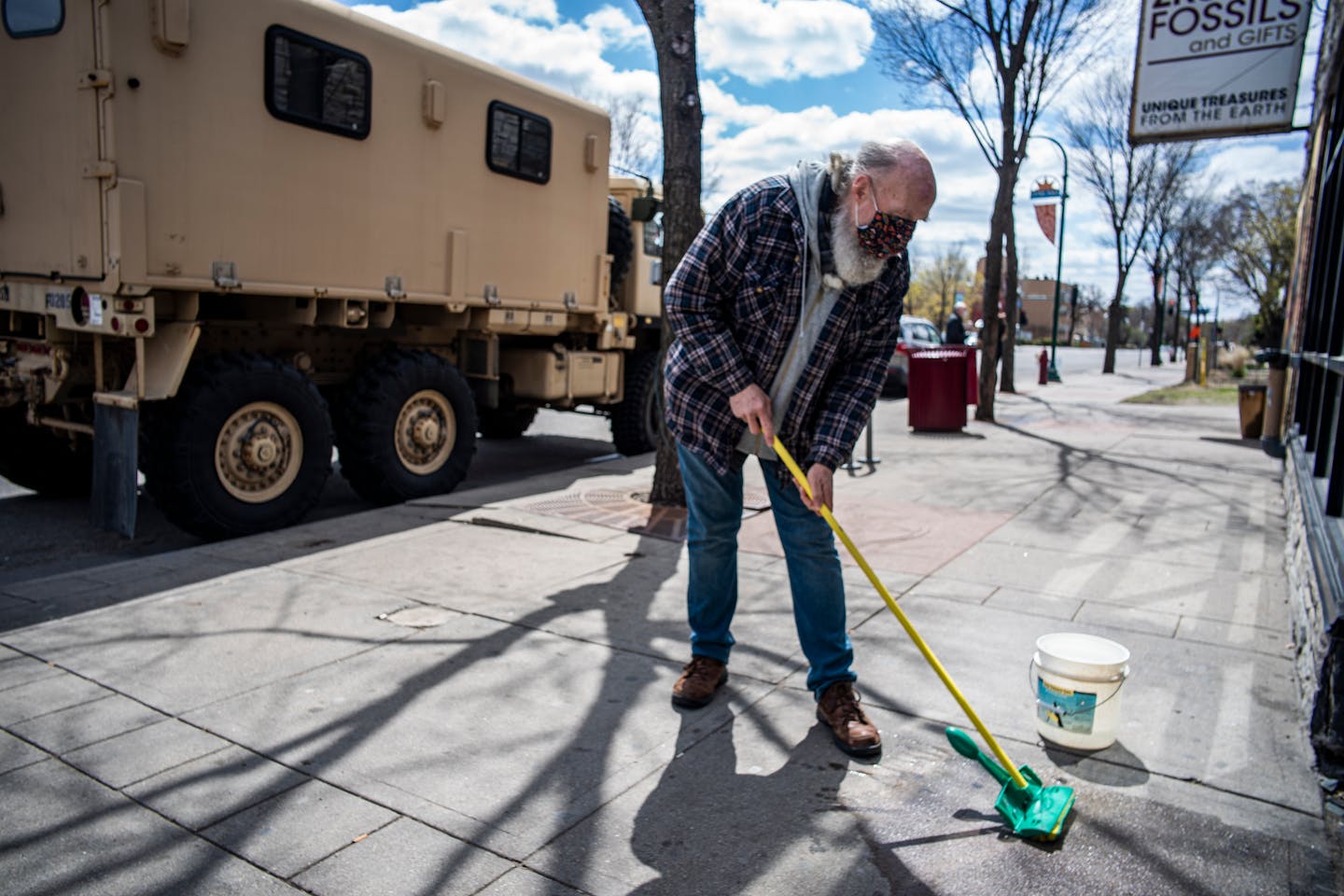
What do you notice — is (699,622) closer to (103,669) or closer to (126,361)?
(103,669)

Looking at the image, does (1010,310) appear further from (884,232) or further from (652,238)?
(884,232)

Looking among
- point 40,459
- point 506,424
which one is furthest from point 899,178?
point 506,424

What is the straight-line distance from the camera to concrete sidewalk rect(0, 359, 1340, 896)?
96.3 inches

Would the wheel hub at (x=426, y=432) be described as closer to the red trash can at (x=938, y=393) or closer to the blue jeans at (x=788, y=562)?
the blue jeans at (x=788, y=562)

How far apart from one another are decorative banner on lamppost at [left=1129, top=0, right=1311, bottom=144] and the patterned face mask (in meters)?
6.13

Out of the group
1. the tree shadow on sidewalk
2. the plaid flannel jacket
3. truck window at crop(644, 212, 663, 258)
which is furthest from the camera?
truck window at crop(644, 212, 663, 258)

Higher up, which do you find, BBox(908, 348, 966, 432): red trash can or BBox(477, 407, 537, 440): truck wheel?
BBox(908, 348, 966, 432): red trash can

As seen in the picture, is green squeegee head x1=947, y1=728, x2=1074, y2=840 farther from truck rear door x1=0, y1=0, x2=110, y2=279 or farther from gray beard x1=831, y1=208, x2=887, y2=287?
truck rear door x1=0, y1=0, x2=110, y2=279

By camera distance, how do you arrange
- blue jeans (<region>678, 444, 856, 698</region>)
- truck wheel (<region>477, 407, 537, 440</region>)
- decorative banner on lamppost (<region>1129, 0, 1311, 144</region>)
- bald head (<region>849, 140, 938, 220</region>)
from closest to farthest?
bald head (<region>849, 140, 938, 220</region>)
blue jeans (<region>678, 444, 856, 698</region>)
decorative banner on lamppost (<region>1129, 0, 1311, 144</region>)
truck wheel (<region>477, 407, 537, 440</region>)

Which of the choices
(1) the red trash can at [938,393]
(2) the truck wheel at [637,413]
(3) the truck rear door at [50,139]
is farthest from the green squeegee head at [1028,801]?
(1) the red trash can at [938,393]

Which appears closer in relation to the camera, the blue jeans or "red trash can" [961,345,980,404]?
the blue jeans

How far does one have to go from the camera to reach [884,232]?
2.94 meters

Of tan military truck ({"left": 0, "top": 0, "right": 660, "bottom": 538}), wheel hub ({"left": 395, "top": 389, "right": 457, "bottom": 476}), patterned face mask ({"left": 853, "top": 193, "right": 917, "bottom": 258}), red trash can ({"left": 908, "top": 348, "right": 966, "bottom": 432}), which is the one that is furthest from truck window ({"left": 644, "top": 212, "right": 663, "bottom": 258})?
patterned face mask ({"left": 853, "top": 193, "right": 917, "bottom": 258})

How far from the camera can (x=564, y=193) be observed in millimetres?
8656
